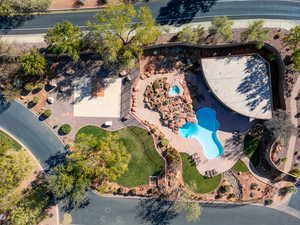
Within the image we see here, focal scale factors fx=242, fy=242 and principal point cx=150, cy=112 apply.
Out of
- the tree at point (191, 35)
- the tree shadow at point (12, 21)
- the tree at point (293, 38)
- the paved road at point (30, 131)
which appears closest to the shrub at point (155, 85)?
the tree at point (191, 35)

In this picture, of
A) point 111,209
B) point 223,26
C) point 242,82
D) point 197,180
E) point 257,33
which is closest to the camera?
point 223,26

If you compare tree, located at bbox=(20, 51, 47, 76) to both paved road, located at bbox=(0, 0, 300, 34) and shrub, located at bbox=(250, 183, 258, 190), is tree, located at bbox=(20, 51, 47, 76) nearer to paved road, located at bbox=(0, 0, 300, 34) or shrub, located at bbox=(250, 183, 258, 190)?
paved road, located at bbox=(0, 0, 300, 34)

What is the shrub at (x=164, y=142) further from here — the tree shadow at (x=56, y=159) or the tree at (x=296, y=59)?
the tree at (x=296, y=59)

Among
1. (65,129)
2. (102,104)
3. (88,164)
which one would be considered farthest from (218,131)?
(65,129)

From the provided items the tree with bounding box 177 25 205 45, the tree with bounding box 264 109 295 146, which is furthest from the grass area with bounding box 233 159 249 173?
the tree with bounding box 177 25 205 45

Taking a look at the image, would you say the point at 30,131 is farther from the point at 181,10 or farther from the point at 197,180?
the point at 181,10

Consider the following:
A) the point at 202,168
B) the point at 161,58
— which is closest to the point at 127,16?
the point at 161,58

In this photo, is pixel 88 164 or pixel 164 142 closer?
pixel 88 164

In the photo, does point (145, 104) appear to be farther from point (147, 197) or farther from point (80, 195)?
point (80, 195)

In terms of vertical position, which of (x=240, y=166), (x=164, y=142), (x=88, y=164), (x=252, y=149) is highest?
(x=164, y=142)
